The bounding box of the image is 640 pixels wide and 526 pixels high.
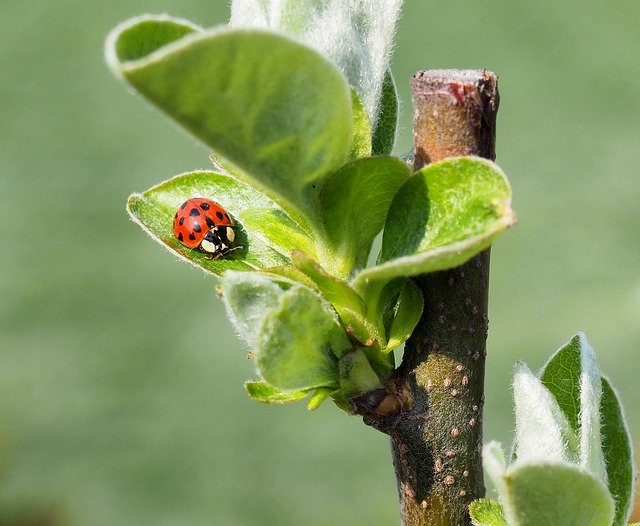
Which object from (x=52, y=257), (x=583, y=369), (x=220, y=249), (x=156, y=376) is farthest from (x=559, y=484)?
(x=52, y=257)

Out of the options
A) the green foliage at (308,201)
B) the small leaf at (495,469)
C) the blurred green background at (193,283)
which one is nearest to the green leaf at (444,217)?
the green foliage at (308,201)

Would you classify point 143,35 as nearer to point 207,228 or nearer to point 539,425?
point 207,228

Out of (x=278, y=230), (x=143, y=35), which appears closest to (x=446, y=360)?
(x=278, y=230)

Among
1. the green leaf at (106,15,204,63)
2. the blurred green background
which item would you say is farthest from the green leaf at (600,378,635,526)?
the blurred green background

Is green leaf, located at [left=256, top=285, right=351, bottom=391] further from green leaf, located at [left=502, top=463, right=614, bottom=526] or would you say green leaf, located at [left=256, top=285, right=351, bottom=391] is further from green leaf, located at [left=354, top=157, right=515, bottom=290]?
green leaf, located at [left=502, top=463, right=614, bottom=526]

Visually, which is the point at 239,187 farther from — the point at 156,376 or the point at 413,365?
the point at 156,376
